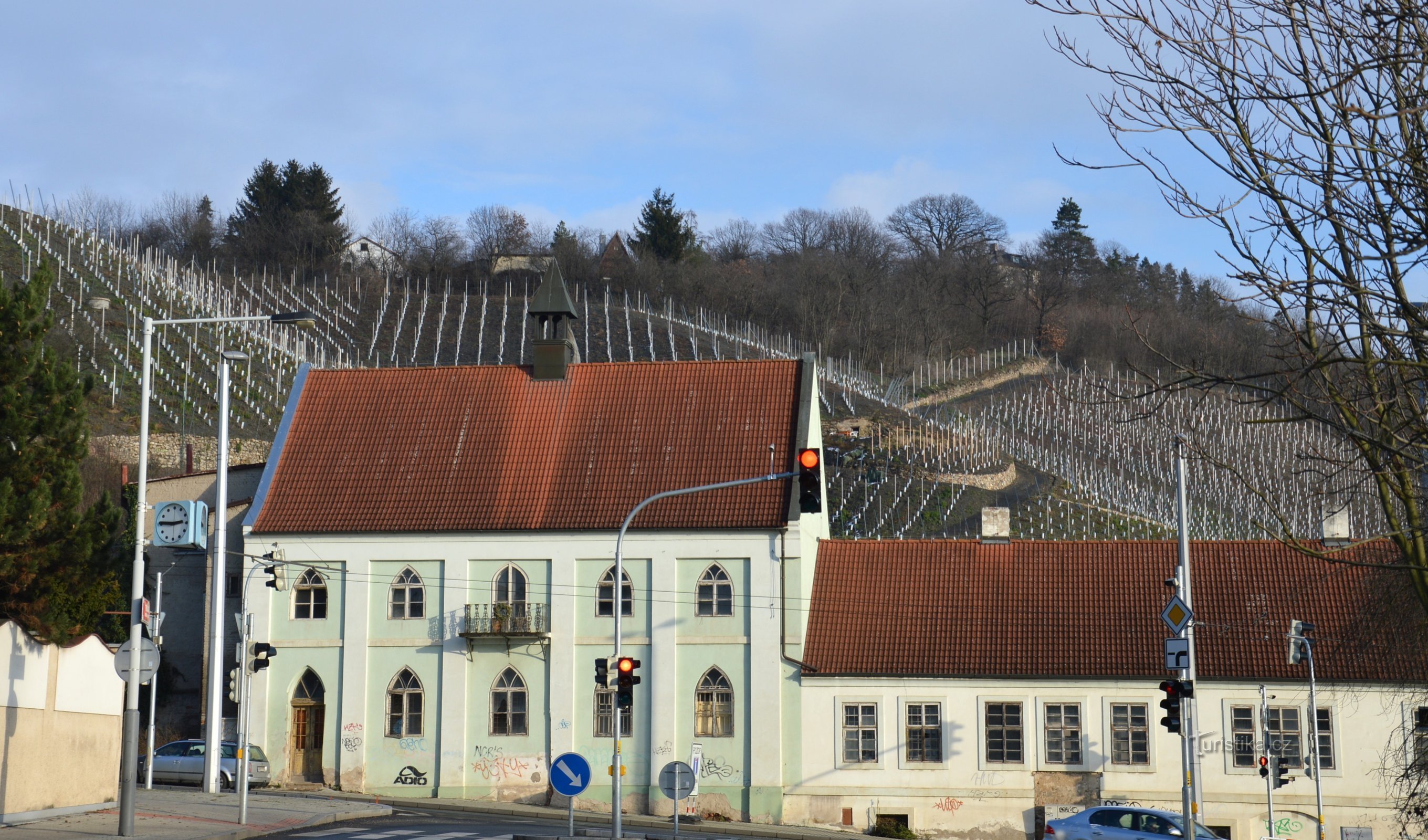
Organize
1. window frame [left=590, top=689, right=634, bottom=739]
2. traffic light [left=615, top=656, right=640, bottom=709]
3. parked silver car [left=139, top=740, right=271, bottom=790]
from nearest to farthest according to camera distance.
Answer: traffic light [left=615, top=656, right=640, bottom=709]
parked silver car [left=139, top=740, right=271, bottom=790]
window frame [left=590, top=689, right=634, bottom=739]

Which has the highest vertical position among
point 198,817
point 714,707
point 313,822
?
point 714,707

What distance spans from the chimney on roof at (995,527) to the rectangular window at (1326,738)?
898 cm

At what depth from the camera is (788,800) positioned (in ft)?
118

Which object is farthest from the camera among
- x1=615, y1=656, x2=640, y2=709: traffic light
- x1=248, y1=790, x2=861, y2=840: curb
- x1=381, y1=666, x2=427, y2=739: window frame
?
x1=381, y1=666, x2=427, y2=739: window frame

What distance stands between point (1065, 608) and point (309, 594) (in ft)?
64.5

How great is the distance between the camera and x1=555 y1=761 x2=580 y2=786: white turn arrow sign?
20.7 metres

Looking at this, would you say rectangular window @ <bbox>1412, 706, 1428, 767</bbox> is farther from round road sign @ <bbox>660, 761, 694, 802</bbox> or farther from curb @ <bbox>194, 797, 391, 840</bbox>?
curb @ <bbox>194, 797, 391, 840</bbox>

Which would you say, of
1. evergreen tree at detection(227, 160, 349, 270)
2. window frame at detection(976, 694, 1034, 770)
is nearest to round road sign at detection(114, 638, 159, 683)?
window frame at detection(976, 694, 1034, 770)

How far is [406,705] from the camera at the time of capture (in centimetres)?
3772

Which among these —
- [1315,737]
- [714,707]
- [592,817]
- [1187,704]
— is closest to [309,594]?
[592,817]

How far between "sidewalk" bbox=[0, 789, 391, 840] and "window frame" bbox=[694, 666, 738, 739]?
Result: 8213 mm

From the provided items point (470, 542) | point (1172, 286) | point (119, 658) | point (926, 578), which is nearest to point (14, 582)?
point (119, 658)

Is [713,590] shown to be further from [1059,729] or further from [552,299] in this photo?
[552,299]

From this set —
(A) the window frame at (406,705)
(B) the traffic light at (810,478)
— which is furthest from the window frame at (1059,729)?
(A) the window frame at (406,705)
